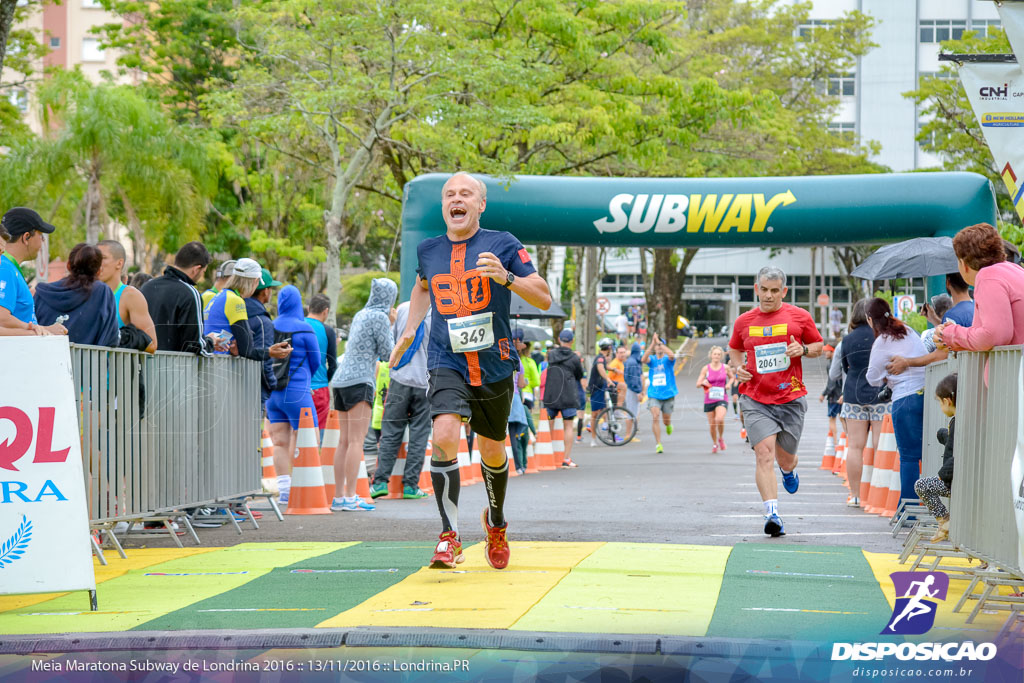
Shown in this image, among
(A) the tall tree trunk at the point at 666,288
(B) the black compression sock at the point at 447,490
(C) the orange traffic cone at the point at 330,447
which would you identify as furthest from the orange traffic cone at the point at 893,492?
(A) the tall tree trunk at the point at 666,288

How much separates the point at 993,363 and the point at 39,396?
4.27m

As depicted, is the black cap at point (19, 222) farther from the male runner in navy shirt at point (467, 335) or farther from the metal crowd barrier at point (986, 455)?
the metal crowd barrier at point (986, 455)

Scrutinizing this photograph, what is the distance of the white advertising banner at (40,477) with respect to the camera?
5.57m

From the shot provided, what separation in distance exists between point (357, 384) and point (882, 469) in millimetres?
4661

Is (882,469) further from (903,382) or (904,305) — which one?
(904,305)

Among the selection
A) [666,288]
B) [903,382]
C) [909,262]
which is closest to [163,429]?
[903,382]

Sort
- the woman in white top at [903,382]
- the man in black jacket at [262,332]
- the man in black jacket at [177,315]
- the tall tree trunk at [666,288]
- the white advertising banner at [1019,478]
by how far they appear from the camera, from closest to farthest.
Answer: the white advertising banner at [1019,478] → the man in black jacket at [177,315] → the woman in white top at [903,382] → the man in black jacket at [262,332] → the tall tree trunk at [666,288]

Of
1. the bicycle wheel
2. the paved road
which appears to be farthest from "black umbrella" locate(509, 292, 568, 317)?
the bicycle wheel

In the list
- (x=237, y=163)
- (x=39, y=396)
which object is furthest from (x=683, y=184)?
(x=237, y=163)

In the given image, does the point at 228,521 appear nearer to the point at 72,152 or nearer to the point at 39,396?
the point at 39,396

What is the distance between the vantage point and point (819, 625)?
16.5 ft

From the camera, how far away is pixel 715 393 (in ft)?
67.2

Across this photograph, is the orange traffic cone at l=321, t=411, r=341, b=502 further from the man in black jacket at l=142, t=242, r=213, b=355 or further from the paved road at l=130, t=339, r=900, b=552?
the man in black jacket at l=142, t=242, r=213, b=355

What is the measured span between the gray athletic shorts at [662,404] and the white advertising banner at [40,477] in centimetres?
1569
